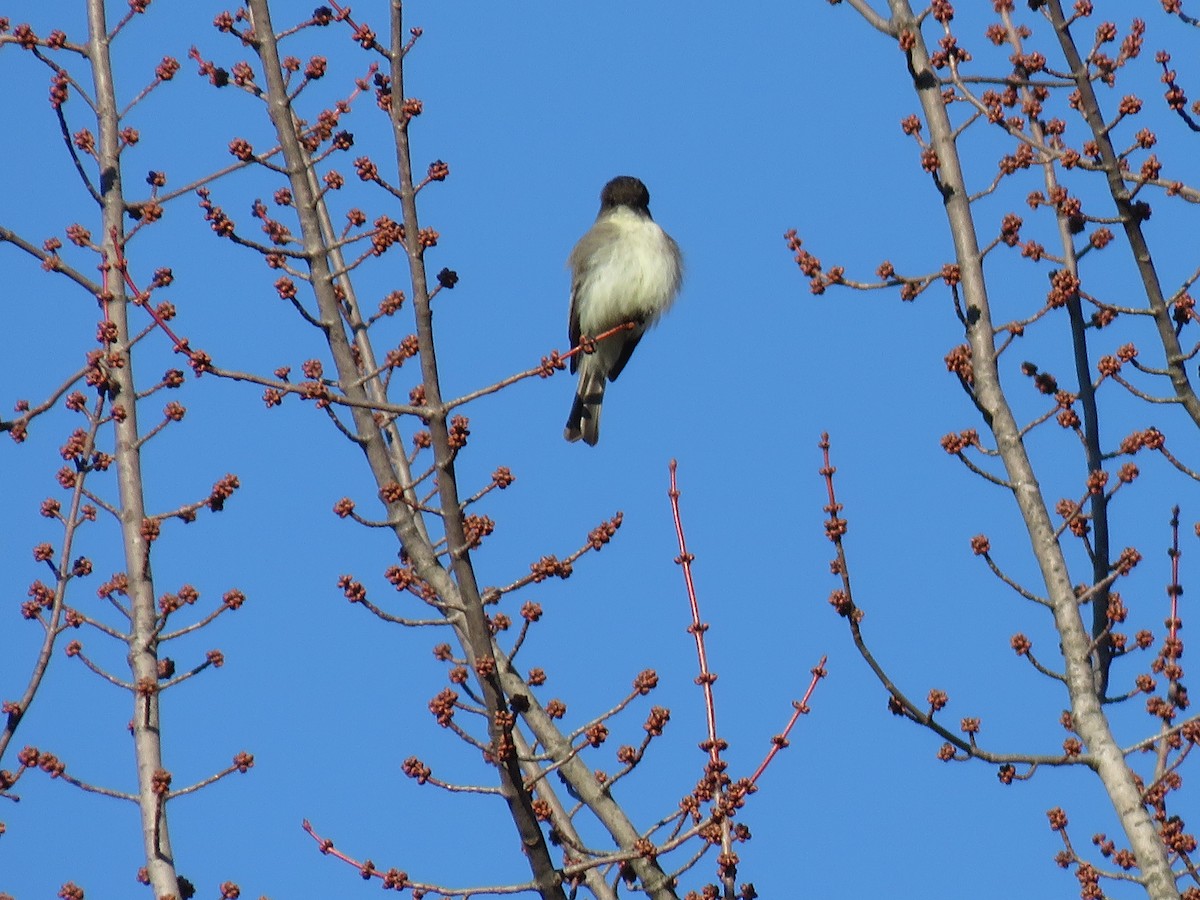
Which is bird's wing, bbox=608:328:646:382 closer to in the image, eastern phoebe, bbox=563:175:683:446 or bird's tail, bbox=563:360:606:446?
eastern phoebe, bbox=563:175:683:446

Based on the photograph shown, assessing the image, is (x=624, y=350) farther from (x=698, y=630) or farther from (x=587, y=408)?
(x=698, y=630)

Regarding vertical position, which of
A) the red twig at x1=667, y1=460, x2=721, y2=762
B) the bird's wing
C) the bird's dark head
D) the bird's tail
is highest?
the bird's dark head

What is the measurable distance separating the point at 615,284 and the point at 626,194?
925mm

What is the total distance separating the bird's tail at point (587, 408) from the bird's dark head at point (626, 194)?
105 cm

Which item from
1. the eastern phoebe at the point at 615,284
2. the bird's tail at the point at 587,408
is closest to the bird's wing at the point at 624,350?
the eastern phoebe at the point at 615,284

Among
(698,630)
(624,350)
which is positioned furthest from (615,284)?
(698,630)

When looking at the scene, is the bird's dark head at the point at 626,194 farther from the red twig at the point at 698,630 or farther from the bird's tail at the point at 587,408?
the red twig at the point at 698,630

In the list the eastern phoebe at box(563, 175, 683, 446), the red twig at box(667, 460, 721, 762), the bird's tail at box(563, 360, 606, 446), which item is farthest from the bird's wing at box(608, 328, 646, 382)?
the red twig at box(667, 460, 721, 762)

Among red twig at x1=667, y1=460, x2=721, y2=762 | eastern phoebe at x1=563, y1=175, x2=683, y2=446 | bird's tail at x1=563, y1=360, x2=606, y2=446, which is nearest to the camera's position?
red twig at x1=667, y1=460, x2=721, y2=762

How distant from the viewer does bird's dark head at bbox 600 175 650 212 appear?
11375 mm

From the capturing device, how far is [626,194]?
11.4 meters

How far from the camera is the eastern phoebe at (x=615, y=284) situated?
10695 millimetres

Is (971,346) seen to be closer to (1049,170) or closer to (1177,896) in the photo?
(1049,170)

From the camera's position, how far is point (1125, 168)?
697 cm
